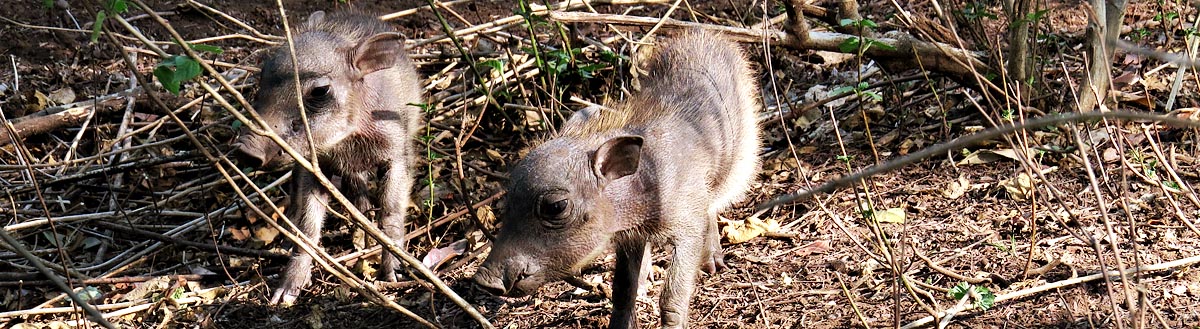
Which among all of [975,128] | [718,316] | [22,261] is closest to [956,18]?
[975,128]

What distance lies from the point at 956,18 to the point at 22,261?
583 centimetres

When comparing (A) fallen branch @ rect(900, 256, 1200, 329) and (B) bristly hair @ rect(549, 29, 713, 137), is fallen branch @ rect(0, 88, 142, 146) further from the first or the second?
(A) fallen branch @ rect(900, 256, 1200, 329)

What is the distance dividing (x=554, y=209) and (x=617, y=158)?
359 mm

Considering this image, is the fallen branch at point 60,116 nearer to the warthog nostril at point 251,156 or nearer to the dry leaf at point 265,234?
the dry leaf at point 265,234

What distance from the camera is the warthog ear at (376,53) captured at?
591 centimetres

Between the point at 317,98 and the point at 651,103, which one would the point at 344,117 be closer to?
the point at 317,98

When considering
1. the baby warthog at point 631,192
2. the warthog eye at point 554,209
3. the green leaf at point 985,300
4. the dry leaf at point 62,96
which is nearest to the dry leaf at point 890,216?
the baby warthog at point 631,192

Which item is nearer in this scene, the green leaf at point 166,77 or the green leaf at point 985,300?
the green leaf at point 166,77

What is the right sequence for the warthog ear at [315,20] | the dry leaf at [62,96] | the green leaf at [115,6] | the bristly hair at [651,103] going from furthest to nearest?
the dry leaf at [62,96]
the warthog ear at [315,20]
the bristly hair at [651,103]
the green leaf at [115,6]

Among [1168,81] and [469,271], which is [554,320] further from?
[1168,81]

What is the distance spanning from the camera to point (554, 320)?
16.2 ft

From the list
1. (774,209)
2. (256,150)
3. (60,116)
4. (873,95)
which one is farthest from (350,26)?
(873,95)

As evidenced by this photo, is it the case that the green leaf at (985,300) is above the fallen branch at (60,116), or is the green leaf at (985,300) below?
above

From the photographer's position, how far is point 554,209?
13.9ft
